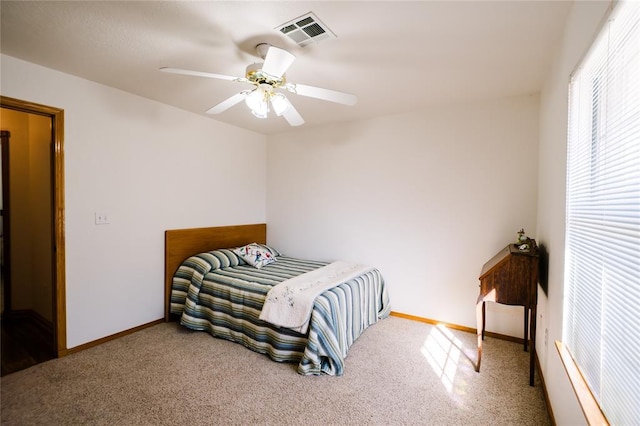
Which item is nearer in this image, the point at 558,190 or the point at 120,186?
the point at 558,190

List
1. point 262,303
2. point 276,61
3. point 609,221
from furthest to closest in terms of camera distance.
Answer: point 262,303 < point 276,61 < point 609,221

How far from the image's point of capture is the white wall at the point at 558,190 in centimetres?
130

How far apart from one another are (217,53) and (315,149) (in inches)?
80.6

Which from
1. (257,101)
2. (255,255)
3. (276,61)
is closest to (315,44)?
(276,61)

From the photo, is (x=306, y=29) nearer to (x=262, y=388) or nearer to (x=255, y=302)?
(x=255, y=302)

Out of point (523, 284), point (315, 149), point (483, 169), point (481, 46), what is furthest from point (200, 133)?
point (523, 284)

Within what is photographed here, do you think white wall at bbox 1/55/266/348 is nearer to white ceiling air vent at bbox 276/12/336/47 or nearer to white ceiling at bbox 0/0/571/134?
white ceiling at bbox 0/0/571/134

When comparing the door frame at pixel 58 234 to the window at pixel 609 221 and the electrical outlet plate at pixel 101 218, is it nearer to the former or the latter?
the electrical outlet plate at pixel 101 218

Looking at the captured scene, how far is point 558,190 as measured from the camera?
1.74 meters

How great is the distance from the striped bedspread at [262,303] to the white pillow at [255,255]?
0.08m

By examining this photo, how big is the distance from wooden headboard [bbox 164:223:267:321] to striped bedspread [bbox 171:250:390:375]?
96 millimetres

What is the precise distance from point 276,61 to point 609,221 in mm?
1692

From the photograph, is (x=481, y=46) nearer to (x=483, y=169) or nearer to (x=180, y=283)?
(x=483, y=169)

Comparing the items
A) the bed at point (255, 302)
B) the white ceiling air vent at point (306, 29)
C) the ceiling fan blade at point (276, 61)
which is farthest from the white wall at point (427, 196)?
the ceiling fan blade at point (276, 61)
